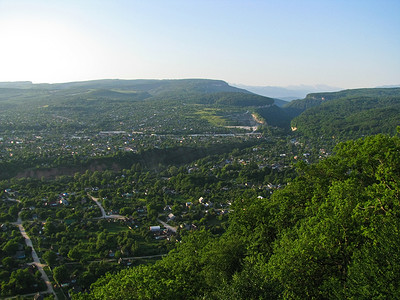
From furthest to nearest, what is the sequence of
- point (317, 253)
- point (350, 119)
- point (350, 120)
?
point (350, 119) < point (350, 120) < point (317, 253)

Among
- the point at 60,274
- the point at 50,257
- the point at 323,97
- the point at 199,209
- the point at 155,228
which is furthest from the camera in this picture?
the point at 323,97

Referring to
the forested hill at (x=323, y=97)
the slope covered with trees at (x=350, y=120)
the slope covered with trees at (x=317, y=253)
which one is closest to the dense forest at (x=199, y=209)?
the slope covered with trees at (x=317, y=253)

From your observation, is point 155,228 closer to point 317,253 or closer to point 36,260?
point 36,260

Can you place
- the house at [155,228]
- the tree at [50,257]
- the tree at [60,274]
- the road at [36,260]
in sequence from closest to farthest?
the road at [36,260] < the tree at [60,274] < the tree at [50,257] < the house at [155,228]

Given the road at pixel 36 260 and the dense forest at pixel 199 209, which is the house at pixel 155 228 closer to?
the dense forest at pixel 199 209

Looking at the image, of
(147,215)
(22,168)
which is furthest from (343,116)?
(22,168)

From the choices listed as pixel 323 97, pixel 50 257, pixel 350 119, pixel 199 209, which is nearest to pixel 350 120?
pixel 350 119
